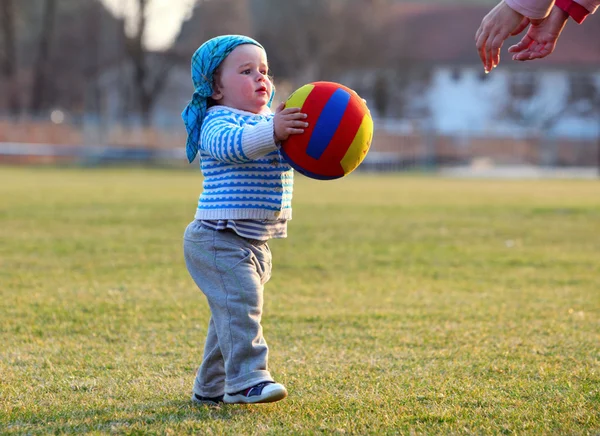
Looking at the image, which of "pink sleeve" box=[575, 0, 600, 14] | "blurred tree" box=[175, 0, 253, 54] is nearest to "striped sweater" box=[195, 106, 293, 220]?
"pink sleeve" box=[575, 0, 600, 14]

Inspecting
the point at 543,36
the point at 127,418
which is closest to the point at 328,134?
the point at 543,36

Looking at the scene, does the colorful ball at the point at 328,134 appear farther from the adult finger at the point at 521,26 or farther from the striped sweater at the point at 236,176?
the adult finger at the point at 521,26

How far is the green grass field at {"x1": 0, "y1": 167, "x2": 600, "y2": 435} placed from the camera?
3820 millimetres

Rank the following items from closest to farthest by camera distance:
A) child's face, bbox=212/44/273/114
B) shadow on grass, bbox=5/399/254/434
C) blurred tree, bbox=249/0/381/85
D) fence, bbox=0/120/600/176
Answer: shadow on grass, bbox=5/399/254/434, child's face, bbox=212/44/273/114, fence, bbox=0/120/600/176, blurred tree, bbox=249/0/381/85

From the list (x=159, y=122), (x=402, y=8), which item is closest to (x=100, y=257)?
(x=159, y=122)

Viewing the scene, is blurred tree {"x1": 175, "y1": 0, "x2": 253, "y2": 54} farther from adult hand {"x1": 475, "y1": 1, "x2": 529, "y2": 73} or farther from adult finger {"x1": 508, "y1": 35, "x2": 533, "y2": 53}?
adult hand {"x1": 475, "y1": 1, "x2": 529, "y2": 73}

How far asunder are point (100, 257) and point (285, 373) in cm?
481

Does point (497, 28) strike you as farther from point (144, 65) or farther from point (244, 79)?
point (144, 65)

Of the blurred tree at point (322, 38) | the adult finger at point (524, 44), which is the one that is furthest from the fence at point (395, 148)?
the adult finger at point (524, 44)

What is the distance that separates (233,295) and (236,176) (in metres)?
0.49

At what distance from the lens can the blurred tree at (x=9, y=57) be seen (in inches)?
2047

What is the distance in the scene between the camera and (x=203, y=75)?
399cm

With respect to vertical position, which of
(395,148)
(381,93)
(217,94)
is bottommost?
(395,148)

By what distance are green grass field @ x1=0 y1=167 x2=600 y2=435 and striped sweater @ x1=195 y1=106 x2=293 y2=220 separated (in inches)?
32.8
